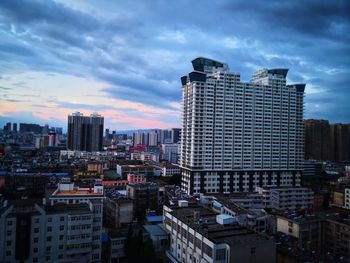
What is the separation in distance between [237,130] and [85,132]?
171 feet

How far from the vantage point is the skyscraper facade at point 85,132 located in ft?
243

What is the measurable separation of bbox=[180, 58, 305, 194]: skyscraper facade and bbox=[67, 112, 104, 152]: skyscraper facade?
44.0m

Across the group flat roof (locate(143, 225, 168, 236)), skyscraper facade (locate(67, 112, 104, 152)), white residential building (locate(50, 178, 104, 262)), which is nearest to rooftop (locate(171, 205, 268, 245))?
flat roof (locate(143, 225, 168, 236))

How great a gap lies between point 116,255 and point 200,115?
63.4ft

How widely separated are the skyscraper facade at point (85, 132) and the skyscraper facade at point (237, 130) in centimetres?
4399

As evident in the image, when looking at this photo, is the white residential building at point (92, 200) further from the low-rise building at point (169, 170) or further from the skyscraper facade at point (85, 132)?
the skyscraper facade at point (85, 132)

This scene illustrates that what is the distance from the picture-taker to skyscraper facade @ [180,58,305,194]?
32.6 metres

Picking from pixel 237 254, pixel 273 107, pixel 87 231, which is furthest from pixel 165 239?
pixel 273 107

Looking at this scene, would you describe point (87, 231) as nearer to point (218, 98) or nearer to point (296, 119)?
point (218, 98)

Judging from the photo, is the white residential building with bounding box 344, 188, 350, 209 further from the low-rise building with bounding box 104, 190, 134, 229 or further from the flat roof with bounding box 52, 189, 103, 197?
the flat roof with bounding box 52, 189, 103, 197

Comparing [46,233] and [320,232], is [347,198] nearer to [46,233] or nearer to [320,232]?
[320,232]

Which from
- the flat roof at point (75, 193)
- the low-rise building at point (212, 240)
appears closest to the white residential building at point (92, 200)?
the flat roof at point (75, 193)

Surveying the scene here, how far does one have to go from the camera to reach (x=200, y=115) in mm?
32688

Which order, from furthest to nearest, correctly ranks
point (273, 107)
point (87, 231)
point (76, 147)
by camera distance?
point (76, 147) < point (273, 107) < point (87, 231)
